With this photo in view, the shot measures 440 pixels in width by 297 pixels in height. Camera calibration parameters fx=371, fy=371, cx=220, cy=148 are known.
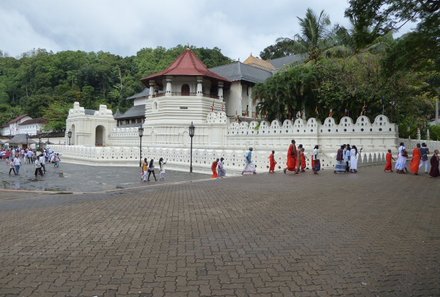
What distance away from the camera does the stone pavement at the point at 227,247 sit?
4250mm

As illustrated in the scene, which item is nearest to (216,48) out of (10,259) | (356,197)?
(356,197)

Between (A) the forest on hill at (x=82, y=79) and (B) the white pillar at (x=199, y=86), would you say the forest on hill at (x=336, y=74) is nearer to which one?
(A) the forest on hill at (x=82, y=79)

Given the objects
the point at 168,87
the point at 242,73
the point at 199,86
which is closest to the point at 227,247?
the point at 199,86

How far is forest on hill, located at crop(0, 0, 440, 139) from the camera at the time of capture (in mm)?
11414

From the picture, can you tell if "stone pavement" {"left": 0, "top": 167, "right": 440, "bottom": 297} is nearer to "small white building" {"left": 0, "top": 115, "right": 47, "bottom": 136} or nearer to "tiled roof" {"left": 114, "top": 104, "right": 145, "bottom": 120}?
"tiled roof" {"left": 114, "top": 104, "right": 145, "bottom": 120}

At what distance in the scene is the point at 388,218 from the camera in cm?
766

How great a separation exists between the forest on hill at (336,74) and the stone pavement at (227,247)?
522 centimetres

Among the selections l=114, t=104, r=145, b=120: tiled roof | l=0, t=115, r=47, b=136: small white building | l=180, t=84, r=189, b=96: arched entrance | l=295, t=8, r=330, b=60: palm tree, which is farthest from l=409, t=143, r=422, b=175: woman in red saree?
l=0, t=115, r=47, b=136: small white building

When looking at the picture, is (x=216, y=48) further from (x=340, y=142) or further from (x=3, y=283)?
(x=3, y=283)

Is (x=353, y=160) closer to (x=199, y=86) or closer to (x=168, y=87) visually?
(x=199, y=86)

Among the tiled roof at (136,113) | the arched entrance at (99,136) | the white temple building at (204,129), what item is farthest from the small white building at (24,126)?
the white temple building at (204,129)

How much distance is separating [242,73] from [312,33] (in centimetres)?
1392

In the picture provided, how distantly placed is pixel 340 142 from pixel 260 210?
58.1ft

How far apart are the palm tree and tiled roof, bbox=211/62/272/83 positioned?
1137 centimetres
